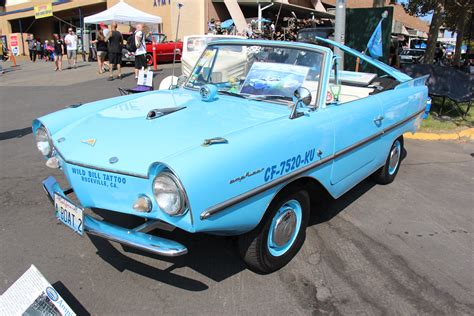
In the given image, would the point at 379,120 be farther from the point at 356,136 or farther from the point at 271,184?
the point at 271,184

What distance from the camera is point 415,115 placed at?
498 cm

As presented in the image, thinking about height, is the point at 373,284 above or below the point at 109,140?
below

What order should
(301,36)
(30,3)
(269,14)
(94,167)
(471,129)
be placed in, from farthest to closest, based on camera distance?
(30,3) → (269,14) → (301,36) → (471,129) → (94,167)

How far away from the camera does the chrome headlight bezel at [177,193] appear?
2.23m

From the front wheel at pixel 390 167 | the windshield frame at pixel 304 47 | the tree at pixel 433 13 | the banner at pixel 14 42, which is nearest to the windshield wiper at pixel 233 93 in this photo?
the windshield frame at pixel 304 47

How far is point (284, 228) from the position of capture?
3.02 meters

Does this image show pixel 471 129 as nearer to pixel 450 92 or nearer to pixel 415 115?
pixel 450 92

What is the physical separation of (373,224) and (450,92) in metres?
5.84

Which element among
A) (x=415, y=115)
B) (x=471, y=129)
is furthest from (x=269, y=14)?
(x=415, y=115)

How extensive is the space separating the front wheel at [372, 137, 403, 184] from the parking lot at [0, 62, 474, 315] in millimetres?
132

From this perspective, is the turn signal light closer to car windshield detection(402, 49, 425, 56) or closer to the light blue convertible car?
the light blue convertible car

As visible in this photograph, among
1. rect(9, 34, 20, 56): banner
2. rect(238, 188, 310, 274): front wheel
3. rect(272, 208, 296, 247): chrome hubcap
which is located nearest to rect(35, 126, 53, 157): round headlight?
rect(238, 188, 310, 274): front wheel

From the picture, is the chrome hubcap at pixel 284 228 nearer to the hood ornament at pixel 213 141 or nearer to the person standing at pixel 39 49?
the hood ornament at pixel 213 141

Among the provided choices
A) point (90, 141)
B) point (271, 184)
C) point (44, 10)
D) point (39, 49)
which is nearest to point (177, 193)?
point (271, 184)
